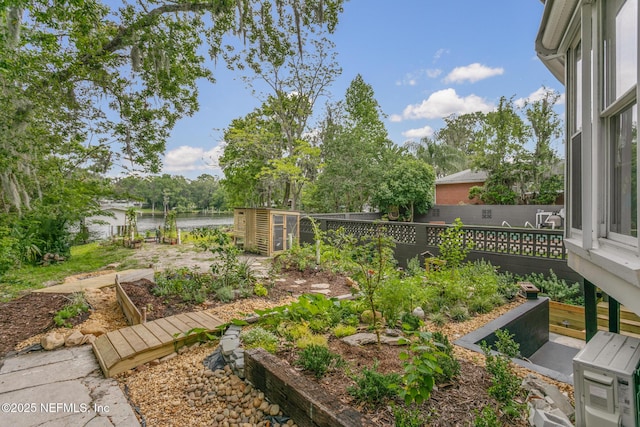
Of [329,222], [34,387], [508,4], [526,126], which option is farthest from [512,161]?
[34,387]

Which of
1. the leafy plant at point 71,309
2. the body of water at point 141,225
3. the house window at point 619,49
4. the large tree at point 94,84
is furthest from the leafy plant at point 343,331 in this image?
the body of water at point 141,225

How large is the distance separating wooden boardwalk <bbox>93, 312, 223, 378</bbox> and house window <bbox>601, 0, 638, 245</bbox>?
3416mm

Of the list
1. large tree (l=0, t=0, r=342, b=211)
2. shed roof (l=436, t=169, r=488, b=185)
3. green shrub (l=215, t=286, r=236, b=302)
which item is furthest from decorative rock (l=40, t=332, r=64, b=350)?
shed roof (l=436, t=169, r=488, b=185)

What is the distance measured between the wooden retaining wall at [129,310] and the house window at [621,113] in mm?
4329

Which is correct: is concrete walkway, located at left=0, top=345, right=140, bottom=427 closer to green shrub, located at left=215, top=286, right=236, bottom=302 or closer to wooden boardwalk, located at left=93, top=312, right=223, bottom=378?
wooden boardwalk, located at left=93, top=312, right=223, bottom=378

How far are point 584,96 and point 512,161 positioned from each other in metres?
14.6

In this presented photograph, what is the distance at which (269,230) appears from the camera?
8.77 meters

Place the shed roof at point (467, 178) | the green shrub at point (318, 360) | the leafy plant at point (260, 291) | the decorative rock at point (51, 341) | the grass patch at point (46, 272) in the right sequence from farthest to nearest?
the shed roof at point (467, 178) → the grass patch at point (46, 272) → the leafy plant at point (260, 291) → the decorative rock at point (51, 341) → the green shrub at point (318, 360)

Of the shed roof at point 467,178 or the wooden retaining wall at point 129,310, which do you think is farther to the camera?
the shed roof at point 467,178

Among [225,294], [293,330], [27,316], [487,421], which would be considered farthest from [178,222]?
[487,421]

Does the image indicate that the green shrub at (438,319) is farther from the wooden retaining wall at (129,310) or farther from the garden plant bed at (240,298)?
the wooden retaining wall at (129,310)

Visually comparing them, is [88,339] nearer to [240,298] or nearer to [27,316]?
[27,316]

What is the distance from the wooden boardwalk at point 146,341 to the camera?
2709mm

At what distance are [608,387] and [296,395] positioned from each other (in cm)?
169
